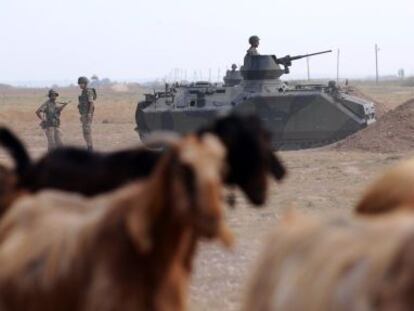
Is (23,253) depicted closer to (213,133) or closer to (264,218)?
(213,133)

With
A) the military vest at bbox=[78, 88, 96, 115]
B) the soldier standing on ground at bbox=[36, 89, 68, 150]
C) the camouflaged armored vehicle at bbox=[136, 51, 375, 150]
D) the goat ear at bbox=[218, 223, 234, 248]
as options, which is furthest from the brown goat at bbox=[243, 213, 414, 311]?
the camouflaged armored vehicle at bbox=[136, 51, 375, 150]

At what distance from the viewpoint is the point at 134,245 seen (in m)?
5.43

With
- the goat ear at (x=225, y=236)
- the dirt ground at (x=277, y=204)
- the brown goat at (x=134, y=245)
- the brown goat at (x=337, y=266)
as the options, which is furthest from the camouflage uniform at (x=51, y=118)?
the brown goat at (x=337, y=266)

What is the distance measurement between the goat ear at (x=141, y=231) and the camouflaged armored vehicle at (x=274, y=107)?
798 inches

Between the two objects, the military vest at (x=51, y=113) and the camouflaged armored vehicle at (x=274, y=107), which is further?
the camouflaged armored vehicle at (x=274, y=107)

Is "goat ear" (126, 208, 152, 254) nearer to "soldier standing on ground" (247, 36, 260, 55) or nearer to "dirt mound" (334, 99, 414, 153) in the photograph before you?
"dirt mound" (334, 99, 414, 153)

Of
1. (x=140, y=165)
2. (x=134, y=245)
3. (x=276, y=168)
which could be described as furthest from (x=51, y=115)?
(x=134, y=245)

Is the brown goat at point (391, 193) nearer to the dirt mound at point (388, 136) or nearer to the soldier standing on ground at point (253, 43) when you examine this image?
the dirt mound at point (388, 136)

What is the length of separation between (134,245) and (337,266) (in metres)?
1.33

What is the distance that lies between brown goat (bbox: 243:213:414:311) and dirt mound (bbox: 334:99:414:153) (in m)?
19.5

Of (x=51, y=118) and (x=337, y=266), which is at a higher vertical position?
(x=337, y=266)

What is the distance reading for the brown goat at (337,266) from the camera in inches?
158

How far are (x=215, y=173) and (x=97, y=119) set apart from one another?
47483mm

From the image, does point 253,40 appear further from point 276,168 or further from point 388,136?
point 276,168
